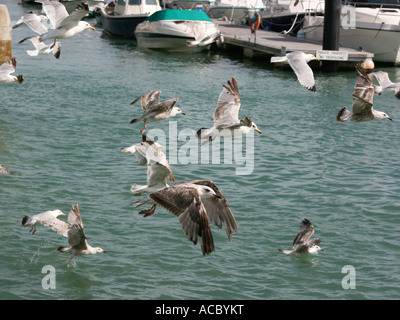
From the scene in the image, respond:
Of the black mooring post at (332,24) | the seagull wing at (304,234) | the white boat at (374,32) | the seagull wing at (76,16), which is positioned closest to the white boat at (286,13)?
the white boat at (374,32)

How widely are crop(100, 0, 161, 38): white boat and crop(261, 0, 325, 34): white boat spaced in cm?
682

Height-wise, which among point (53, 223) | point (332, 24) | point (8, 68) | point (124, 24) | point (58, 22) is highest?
point (58, 22)

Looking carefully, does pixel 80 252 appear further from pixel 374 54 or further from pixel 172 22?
pixel 172 22

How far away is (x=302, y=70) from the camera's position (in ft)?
40.1

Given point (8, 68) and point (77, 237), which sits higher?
point (8, 68)

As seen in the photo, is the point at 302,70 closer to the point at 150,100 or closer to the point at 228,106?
the point at 228,106

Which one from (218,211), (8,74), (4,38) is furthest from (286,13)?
(218,211)

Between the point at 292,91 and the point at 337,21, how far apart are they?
4289mm

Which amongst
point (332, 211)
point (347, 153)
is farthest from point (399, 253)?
point (347, 153)

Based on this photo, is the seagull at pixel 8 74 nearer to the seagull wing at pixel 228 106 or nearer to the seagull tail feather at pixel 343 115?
the seagull wing at pixel 228 106

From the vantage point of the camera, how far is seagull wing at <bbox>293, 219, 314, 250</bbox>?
10.7 metres

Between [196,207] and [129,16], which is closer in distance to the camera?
[196,207]

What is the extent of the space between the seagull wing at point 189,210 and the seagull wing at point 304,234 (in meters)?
3.13

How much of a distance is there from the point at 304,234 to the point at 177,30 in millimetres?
25312
